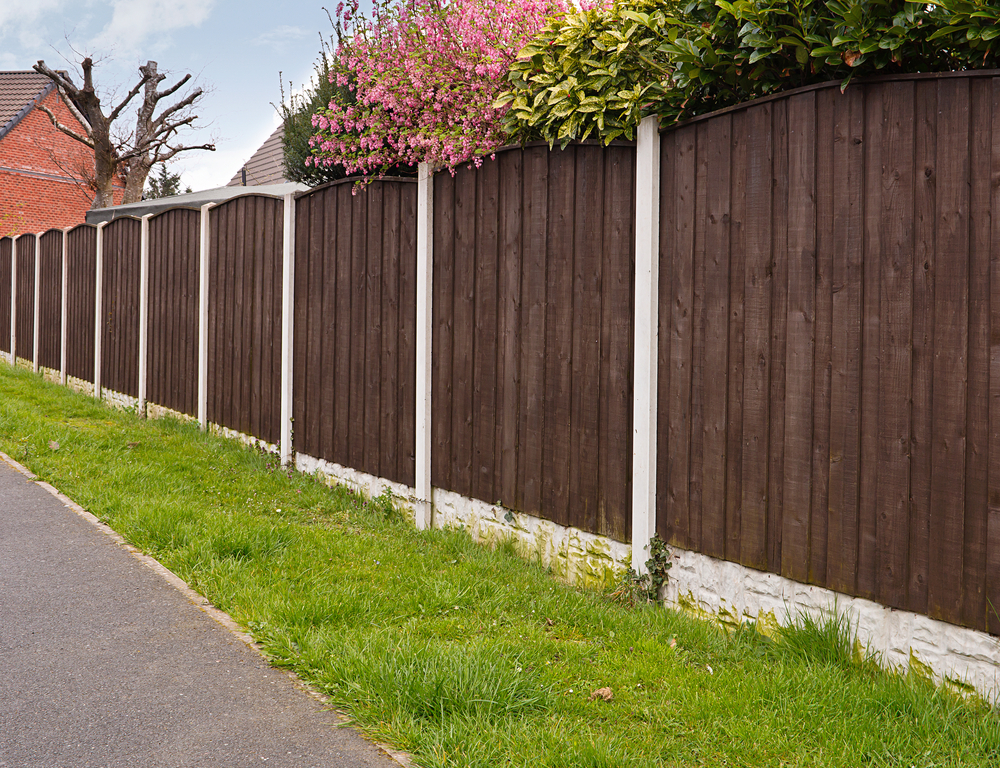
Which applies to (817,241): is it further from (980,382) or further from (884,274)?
(980,382)

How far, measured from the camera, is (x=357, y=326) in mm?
6473

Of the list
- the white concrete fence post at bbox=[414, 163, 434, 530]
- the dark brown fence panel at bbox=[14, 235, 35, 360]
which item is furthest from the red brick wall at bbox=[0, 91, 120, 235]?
the white concrete fence post at bbox=[414, 163, 434, 530]

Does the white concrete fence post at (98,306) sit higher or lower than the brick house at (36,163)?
lower

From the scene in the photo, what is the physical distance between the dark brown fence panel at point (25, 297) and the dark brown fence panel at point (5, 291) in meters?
0.59

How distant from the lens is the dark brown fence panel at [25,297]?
46.8 ft

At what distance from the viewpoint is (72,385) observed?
1255cm

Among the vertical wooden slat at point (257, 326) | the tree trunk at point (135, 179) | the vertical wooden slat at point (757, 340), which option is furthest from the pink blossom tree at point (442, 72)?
the tree trunk at point (135, 179)

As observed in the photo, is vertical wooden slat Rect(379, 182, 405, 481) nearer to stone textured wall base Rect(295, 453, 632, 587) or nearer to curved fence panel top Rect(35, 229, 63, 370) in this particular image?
stone textured wall base Rect(295, 453, 632, 587)

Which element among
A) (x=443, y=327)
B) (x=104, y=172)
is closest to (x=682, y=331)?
(x=443, y=327)

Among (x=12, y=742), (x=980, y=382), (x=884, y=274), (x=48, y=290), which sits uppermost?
(x=48, y=290)

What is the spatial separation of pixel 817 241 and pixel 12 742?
361cm

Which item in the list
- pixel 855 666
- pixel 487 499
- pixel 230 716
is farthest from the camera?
pixel 487 499

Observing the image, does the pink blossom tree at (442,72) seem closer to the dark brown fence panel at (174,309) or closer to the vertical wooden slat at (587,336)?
the vertical wooden slat at (587,336)

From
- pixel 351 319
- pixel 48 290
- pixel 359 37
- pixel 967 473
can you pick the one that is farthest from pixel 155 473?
pixel 48 290
